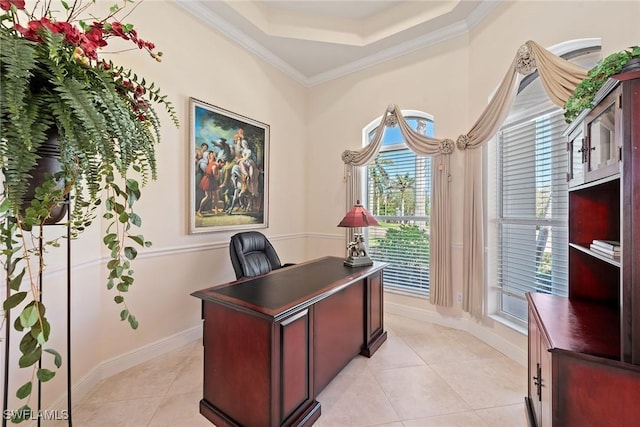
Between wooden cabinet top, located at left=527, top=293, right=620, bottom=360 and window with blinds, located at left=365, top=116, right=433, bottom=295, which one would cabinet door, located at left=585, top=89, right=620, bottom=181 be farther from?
window with blinds, located at left=365, top=116, right=433, bottom=295

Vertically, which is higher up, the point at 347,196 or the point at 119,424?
the point at 347,196

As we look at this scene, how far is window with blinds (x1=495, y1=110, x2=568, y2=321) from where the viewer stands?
85.7 inches

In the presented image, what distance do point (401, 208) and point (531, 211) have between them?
1.39m

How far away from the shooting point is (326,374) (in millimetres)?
1967

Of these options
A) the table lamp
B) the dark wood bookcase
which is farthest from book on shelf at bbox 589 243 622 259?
the table lamp

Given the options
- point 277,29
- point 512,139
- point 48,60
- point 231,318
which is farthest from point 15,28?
point 512,139

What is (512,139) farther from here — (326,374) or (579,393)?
(326,374)

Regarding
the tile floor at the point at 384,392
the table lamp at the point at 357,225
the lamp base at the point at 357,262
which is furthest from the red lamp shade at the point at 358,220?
the tile floor at the point at 384,392

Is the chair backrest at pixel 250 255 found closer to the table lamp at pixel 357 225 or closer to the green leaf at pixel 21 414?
the table lamp at pixel 357 225

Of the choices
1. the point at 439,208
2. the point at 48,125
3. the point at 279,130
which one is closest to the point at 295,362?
the point at 48,125

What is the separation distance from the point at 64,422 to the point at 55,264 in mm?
995

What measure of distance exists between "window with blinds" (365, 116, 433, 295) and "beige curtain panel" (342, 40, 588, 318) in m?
0.24

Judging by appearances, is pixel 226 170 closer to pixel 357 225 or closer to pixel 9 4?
pixel 357 225

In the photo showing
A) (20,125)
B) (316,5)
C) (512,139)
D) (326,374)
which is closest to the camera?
(20,125)
